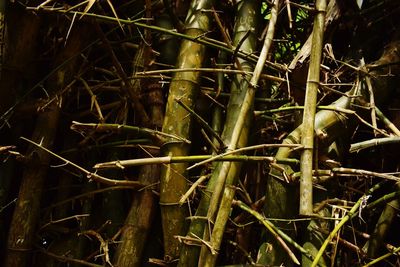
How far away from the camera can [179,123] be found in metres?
0.91

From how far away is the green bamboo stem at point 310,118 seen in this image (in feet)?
2.34

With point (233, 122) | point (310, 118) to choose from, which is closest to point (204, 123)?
point (233, 122)

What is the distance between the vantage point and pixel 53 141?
97 centimetres

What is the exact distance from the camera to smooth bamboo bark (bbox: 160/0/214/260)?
0.87m

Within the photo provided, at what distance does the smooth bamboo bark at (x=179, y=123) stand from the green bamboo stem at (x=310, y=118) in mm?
235

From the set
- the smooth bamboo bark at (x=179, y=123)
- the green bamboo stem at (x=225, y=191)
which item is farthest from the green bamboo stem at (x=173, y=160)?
the smooth bamboo bark at (x=179, y=123)

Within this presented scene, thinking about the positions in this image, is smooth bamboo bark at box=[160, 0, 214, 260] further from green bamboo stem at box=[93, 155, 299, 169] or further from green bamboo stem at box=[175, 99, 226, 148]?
green bamboo stem at box=[93, 155, 299, 169]

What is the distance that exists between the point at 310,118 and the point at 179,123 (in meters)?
0.25

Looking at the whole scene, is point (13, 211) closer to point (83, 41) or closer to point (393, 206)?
point (83, 41)

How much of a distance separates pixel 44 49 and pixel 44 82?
0.08m

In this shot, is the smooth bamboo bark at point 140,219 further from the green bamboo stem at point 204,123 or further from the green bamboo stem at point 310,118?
the green bamboo stem at point 310,118

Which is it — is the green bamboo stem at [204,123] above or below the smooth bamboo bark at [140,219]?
above

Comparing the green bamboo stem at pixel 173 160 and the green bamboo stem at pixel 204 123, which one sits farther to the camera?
the green bamboo stem at pixel 204 123

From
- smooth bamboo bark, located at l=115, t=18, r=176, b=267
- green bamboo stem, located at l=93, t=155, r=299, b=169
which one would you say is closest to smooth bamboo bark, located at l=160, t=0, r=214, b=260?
smooth bamboo bark, located at l=115, t=18, r=176, b=267
